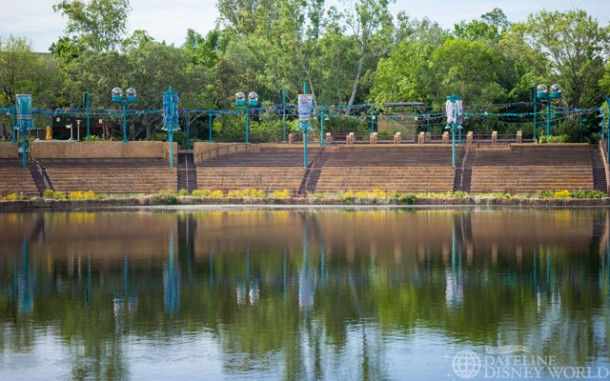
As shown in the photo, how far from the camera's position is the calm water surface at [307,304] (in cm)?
2086

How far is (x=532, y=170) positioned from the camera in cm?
7181

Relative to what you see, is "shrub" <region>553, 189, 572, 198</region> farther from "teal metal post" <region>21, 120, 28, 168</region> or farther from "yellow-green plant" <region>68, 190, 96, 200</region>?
"teal metal post" <region>21, 120, 28, 168</region>

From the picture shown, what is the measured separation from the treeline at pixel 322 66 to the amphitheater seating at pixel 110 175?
55.3 feet

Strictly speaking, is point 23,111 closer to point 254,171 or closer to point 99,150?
point 99,150

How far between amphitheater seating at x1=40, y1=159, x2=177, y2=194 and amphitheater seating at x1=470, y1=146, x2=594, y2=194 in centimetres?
2280

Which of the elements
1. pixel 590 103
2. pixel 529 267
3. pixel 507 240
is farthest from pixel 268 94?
pixel 529 267

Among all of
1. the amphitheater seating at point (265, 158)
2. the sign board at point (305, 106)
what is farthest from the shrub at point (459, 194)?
the sign board at point (305, 106)

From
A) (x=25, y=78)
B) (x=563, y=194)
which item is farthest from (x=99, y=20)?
(x=563, y=194)

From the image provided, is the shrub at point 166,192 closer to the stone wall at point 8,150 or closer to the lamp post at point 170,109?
the lamp post at point 170,109

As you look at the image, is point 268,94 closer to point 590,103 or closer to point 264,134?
point 264,134

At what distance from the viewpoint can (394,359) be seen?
69.4 ft

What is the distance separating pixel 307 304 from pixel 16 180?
165 feet

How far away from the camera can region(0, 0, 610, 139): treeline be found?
309 ft

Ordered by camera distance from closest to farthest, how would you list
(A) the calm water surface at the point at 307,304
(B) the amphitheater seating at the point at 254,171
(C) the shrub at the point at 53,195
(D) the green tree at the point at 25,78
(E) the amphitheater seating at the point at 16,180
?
1. (A) the calm water surface at the point at 307,304
2. (C) the shrub at the point at 53,195
3. (E) the amphitheater seating at the point at 16,180
4. (B) the amphitheater seating at the point at 254,171
5. (D) the green tree at the point at 25,78
